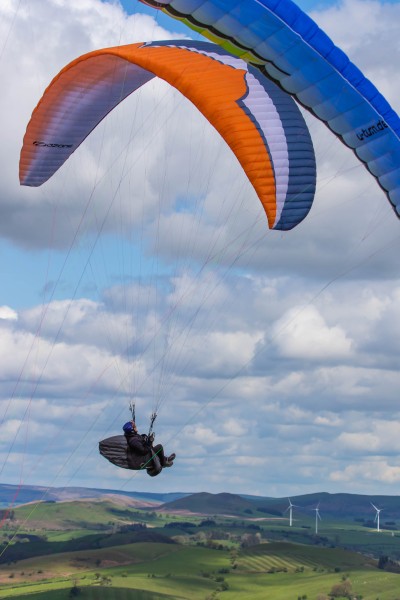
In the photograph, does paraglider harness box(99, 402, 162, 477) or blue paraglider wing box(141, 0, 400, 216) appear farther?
paraglider harness box(99, 402, 162, 477)

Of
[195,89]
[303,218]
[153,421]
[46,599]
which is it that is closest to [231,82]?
[195,89]

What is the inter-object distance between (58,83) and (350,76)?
13.1m

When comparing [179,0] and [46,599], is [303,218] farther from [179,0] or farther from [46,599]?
[46,599]

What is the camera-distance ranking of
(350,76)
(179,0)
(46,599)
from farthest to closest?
(46,599), (350,76), (179,0)

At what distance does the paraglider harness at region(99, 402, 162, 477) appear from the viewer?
3244cm

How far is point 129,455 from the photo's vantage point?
107 feet

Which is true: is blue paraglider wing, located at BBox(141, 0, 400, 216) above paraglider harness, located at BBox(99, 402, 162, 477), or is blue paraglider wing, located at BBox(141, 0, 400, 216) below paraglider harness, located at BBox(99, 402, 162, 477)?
above

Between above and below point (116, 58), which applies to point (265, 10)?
below

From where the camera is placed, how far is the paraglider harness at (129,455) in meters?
32.4

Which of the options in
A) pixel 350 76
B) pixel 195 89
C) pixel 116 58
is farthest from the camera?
pixel 116 58

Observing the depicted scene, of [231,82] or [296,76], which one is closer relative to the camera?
[296,76]

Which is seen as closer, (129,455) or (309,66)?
(309,66)

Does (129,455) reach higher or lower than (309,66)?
lower

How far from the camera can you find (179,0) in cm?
2780
